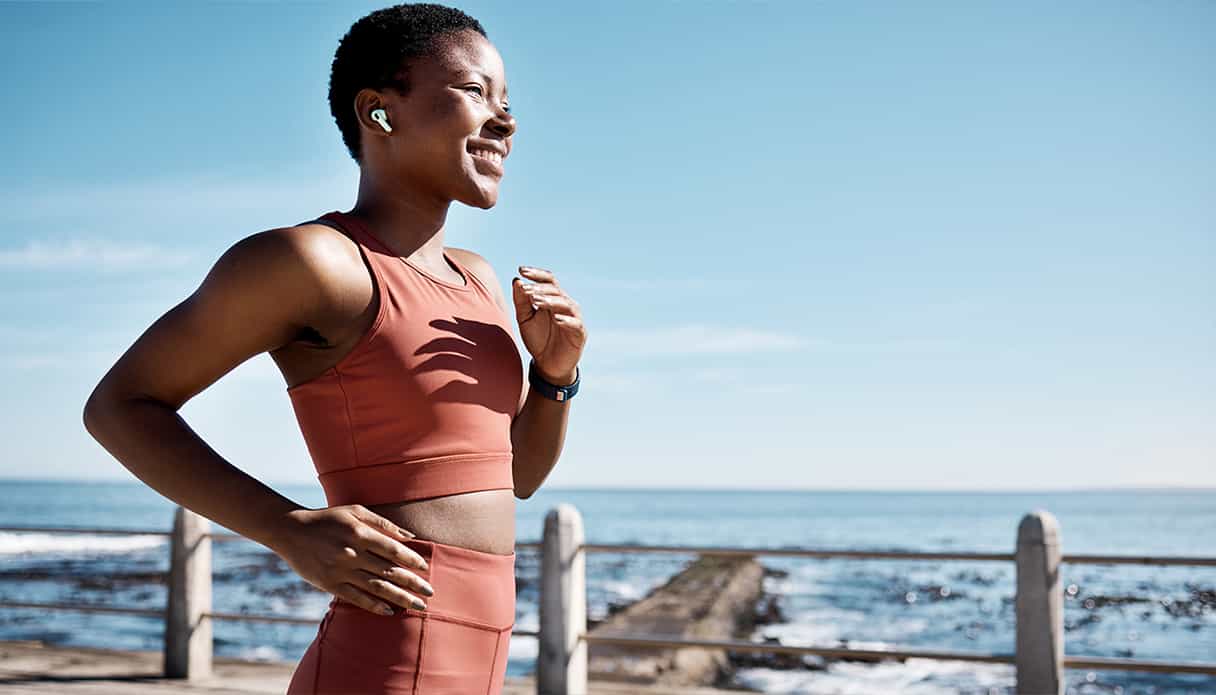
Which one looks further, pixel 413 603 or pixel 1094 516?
pixel 1094 516

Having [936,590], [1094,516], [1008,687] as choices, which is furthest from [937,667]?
[1094,516]

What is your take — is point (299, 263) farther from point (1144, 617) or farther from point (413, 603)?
point (1144, 617)

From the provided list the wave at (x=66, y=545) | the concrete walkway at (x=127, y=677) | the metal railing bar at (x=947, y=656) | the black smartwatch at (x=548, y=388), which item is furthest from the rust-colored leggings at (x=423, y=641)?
the wave at (x=66, y=545)

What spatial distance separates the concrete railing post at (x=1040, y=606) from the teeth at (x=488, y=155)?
4546mm

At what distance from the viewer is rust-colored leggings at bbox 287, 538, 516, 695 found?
121 centimetres

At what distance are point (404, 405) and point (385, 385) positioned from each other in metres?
0.03

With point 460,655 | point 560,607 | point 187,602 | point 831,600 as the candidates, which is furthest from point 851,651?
point 831,600

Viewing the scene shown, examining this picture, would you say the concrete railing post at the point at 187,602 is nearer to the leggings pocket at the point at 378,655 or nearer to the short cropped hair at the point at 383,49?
the short cropped hair at the point at 383,49

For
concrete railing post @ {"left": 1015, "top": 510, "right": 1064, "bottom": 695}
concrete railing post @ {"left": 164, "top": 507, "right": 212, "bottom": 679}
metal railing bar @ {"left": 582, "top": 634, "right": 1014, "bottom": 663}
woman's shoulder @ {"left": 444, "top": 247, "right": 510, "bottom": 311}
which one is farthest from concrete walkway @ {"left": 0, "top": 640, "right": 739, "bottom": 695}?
woman's shoulder @ {"left": 444, "top": 247, "right": 510, "bottom": 311}

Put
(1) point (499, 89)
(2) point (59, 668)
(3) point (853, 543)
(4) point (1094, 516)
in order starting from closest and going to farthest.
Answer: (1) point (499, 89)
(2) point (59, 668)
(3) point (853, 543)
(4) point (1094, 516)

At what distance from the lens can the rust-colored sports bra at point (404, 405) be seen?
4.09 ft

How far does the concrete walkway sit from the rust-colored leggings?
5.49 meters

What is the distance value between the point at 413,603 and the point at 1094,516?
9366 cm

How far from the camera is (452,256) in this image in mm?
1545
